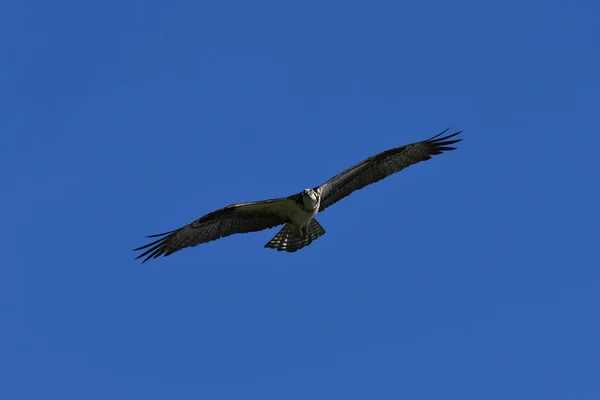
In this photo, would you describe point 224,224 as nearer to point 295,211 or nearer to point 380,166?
point 295,211

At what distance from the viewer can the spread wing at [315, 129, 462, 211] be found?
16969 mm

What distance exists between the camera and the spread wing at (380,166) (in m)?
17.0

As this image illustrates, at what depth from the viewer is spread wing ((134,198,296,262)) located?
54.2 ft

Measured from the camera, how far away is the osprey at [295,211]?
1653cm

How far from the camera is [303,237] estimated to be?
17141 mm

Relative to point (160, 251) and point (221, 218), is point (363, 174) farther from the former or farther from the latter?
point (160, 251)

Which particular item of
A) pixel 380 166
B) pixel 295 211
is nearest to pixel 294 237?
pixel 295 211

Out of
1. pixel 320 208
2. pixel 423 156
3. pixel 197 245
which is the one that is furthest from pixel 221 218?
pixel 423 156

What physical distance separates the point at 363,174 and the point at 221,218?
101 inches

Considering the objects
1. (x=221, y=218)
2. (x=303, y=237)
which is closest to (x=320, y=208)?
(x=303, y=237)

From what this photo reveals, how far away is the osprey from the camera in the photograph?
→ 16.5 meters

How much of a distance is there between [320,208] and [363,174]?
0.96 metres

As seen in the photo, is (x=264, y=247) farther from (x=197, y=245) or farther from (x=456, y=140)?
(x=456, y=140)

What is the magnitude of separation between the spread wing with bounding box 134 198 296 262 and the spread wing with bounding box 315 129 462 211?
822mm
